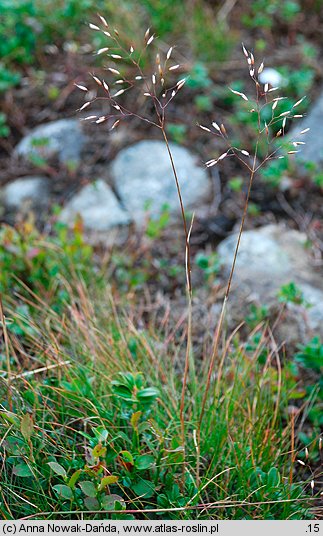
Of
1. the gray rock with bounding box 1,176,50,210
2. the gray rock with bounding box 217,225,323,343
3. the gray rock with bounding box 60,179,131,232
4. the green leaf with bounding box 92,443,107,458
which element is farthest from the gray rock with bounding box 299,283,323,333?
the gray rock with bounding box 1,176,50,210

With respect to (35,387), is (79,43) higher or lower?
higher

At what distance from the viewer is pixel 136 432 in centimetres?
196

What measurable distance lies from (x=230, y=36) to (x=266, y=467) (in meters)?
3.25

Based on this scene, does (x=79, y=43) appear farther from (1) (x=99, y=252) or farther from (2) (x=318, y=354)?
(2) (x=318, y=354)

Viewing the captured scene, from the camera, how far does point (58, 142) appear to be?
408 cm

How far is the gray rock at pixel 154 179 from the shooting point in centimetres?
374

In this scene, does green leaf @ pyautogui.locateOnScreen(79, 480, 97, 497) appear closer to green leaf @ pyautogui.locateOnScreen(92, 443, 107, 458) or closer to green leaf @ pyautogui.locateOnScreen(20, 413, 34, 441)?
green leaf @ pyautogui.locateOnScreen(92, 443, 107, 458)

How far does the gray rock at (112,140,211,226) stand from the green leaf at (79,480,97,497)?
2014 mm

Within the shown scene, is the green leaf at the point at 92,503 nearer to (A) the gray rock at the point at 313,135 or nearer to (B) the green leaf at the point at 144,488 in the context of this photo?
(B) the green leaf at the point at 144,488

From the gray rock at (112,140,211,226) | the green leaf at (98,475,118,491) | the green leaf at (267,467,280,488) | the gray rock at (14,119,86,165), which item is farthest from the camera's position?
the gray rock at (14,119,86,165)

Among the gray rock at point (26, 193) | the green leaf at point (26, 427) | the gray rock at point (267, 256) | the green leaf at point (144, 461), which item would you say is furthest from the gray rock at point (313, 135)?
the green leaf at point (26, 427)

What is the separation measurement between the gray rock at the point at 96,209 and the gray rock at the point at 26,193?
186mm

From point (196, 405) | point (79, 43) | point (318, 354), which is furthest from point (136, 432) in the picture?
point (79, 43)

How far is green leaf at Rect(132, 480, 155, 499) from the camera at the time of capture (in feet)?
6.21
